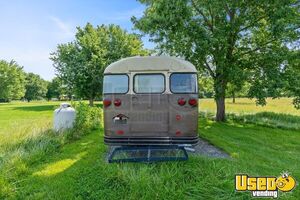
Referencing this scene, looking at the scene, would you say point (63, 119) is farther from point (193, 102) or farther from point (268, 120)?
point (268, 120)

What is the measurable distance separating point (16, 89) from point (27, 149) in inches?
2333

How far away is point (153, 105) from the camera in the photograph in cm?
630

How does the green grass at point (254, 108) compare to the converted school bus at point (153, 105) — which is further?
the green grass at point (254, 108)

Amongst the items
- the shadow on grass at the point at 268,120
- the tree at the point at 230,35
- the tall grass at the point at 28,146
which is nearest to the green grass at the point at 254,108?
the shadow on grass at the point at 268,120

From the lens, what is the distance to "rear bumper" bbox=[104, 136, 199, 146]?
6.21 m

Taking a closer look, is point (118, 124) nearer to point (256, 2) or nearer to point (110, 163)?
point (110, 163)

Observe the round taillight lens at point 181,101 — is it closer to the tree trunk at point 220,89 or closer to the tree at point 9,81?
the tree trunk at point 220,89

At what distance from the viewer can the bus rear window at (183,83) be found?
6.25m

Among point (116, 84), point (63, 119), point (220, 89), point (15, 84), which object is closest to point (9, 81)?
point (15, 84)

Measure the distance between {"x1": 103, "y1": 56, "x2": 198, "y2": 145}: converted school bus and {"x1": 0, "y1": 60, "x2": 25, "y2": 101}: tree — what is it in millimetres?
56198

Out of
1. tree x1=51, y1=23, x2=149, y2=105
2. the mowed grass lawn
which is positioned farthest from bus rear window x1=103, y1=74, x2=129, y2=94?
tree x1=51, y1=23, x2=149, y2=105

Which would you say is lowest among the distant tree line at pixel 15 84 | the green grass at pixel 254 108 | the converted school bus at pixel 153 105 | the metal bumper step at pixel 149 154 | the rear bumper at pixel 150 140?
the metal bumper step at pixel 149 154

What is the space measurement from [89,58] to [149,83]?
67.1 ft

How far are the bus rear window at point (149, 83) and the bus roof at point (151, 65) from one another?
16 cm
